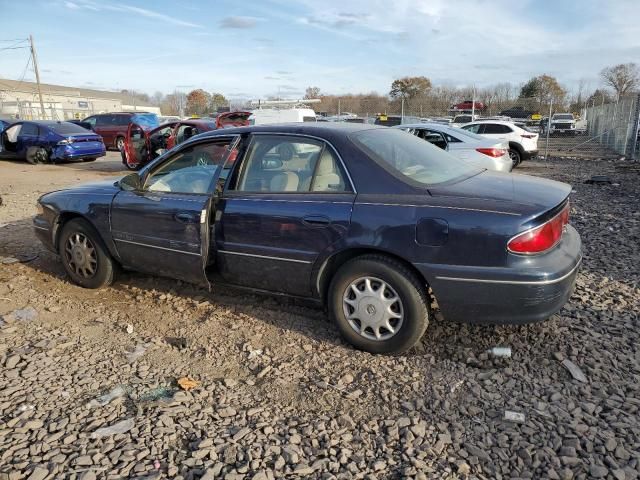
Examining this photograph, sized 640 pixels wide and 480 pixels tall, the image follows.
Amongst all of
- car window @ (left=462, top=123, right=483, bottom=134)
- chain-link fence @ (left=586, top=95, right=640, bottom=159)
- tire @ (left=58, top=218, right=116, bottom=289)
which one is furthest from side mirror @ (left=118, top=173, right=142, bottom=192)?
chain-link fence @ (left=586, top=95, right=640, bottom=159)

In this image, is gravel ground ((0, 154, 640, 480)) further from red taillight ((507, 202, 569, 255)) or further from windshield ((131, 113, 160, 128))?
windshield ((131, 113, 160, 128))

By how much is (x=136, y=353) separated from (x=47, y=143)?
14105 mm

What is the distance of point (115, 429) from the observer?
2.74 m

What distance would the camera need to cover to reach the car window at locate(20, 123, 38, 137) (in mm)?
15594

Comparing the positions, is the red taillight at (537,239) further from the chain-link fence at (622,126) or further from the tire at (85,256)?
the chain-link fence at (622,126)

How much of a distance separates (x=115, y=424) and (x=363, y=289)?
5.69ft

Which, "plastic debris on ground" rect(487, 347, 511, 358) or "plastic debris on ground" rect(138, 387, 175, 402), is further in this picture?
"plastic debris on ground" rect(487, 347, 511, 358)

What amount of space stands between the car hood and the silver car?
6.52 meters

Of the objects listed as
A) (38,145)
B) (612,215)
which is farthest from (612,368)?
(38,145)

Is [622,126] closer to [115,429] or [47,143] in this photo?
[47,143]

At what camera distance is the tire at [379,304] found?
3238 mm

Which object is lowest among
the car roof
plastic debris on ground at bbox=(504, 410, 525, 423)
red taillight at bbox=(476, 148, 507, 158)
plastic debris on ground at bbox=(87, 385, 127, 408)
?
plastic debris on ground at bbox=(87, 385, 127, 408)

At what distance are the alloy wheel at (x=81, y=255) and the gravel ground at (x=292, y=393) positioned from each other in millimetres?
243

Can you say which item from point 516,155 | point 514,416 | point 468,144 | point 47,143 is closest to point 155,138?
point 47,143
